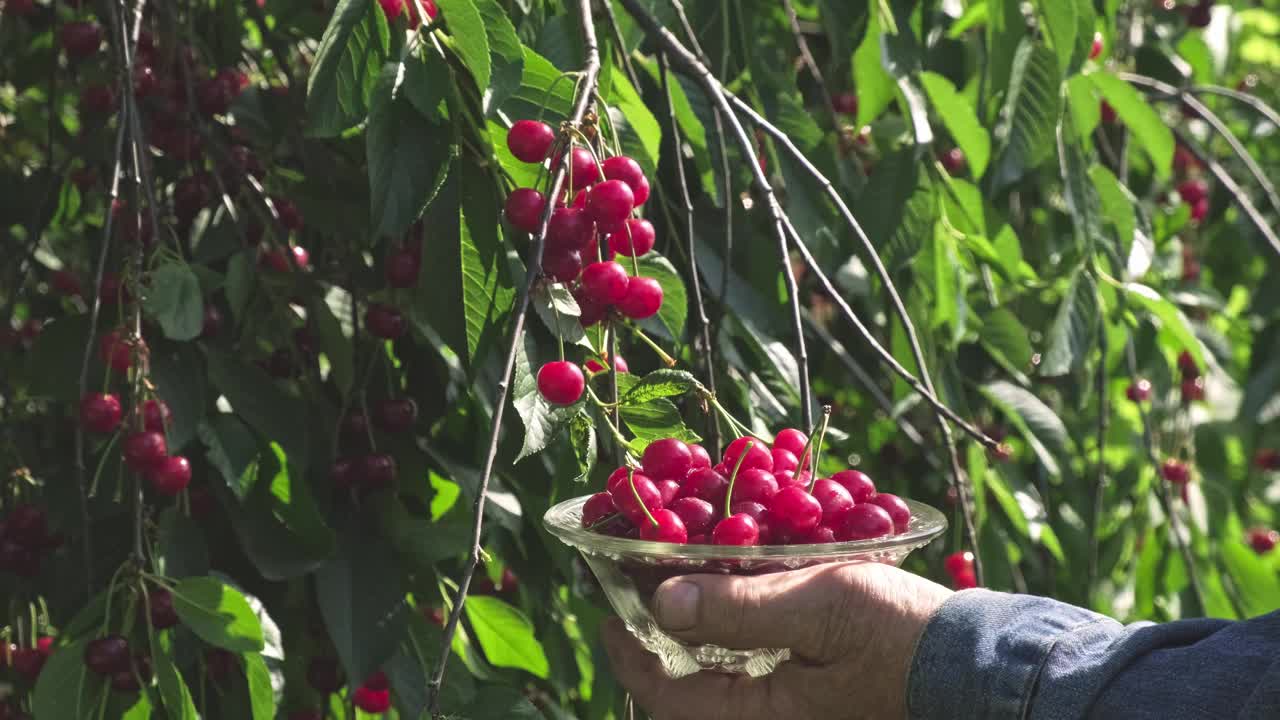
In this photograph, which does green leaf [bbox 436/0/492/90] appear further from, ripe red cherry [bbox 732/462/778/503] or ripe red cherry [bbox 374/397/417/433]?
ripe red cherry [bbox 374/397/417/433]

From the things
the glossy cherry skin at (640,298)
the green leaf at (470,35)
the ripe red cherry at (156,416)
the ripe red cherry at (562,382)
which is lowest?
the ripe red cherry at (156,416)

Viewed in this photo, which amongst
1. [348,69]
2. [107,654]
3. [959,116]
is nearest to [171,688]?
[107,654]

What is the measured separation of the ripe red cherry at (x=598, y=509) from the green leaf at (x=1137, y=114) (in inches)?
45.4

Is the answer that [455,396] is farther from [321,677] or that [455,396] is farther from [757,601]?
→ [757,601]

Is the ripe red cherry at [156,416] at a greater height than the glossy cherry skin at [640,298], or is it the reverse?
the glossy cherry skin at [640,298]

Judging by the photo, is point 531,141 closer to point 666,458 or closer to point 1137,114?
point 666,458

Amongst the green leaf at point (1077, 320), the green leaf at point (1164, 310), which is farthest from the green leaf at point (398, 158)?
the green leaf at point (1164, 310)

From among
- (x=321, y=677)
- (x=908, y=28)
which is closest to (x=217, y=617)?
(x=321, y=677)

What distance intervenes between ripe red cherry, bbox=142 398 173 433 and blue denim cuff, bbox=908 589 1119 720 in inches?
28.8

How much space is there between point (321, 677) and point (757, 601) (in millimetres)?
697

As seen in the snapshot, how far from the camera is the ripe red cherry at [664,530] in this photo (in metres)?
0.86

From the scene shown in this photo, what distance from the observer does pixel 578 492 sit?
3.96ft

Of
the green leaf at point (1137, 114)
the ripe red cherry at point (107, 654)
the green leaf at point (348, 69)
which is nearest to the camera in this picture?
the green leaf at point (348, 69)

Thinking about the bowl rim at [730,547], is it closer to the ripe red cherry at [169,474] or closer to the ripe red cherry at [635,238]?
the ripe red cherry at [635,238]
